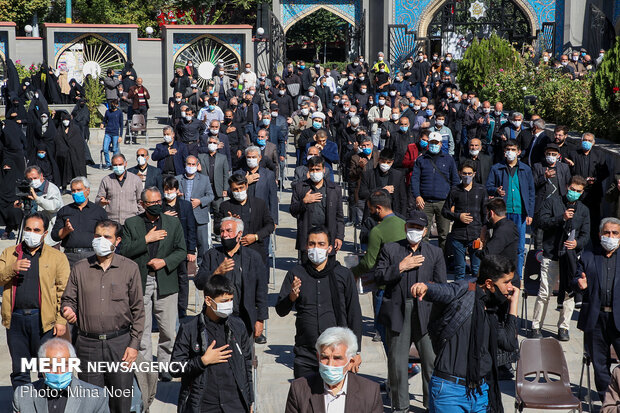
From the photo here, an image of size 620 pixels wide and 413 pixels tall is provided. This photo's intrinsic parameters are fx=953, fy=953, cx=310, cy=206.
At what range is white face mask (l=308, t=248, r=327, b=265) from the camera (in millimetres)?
7585

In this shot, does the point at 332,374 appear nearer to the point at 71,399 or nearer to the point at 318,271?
the point at 71,399

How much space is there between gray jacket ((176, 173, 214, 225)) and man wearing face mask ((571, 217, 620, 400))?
17.6 feet

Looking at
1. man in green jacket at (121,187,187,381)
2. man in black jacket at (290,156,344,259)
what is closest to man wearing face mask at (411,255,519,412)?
man in green jacket at (121,187,187,381)

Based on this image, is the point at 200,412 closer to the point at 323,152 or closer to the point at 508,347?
the point at 508,347

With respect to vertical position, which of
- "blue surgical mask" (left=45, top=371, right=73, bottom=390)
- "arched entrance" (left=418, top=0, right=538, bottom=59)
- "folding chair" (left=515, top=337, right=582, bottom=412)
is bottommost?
"folding chair" (left=515, top=337, right=582, bottom=412)

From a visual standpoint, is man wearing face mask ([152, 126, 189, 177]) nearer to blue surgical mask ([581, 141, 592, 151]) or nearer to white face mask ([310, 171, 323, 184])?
white face mask ([310, 171, 323, 184])

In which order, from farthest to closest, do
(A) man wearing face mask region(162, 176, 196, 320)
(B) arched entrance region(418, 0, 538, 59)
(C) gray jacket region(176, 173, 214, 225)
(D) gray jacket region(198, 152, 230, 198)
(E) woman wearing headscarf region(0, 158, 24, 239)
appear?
(B) arched entrance region(418, 0, 538, 59) → (E) woman wearing headscarf region(0, 158, 24, 239) → (D) gray jacket region(198, 152, 230, 198) → (C) gray jacket region(176, 173, 214, 225) → (A) man wearing face mask region(162, 176, 196, 320)

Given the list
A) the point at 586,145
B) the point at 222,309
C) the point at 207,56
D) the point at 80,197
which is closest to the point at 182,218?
the point at 80,197

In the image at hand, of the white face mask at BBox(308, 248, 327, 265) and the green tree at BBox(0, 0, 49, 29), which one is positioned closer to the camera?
the white face mask at BBox(308, 248, 327, 265)

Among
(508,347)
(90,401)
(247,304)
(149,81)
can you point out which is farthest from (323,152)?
(149,81)

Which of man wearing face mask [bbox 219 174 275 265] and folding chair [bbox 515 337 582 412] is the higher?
man wearing face mask [bbox 219 174 275 265]

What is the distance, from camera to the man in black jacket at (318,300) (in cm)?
761

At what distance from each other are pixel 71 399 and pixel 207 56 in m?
30.0

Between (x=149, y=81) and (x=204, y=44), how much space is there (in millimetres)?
2436
